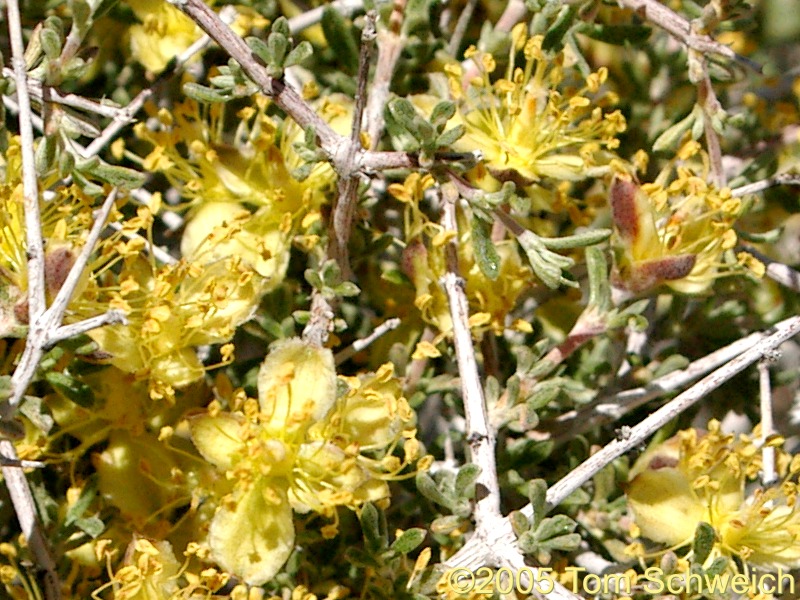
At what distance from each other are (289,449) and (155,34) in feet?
2.35

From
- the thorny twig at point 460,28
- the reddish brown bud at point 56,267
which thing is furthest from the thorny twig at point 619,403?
the reddish brown bud at point 56,267

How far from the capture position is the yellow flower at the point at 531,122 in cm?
161

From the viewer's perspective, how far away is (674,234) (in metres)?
1.60

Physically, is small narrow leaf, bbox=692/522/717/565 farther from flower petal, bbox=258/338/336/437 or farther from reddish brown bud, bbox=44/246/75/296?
reddish brown bud, bbox=44/246/75/296

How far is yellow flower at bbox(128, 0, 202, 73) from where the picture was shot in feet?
5.62

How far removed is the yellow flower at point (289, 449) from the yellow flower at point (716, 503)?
1.27ft

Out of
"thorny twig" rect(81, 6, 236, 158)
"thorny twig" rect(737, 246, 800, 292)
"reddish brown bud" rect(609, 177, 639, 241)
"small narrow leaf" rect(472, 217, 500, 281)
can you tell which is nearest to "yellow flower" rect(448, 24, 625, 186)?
"reddish brown bud" rect(609, 177, 639, 241)

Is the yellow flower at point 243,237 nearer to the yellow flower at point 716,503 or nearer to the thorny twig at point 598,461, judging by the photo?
the thorny twig at point 598,461

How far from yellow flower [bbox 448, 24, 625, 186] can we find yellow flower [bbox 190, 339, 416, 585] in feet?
1.31

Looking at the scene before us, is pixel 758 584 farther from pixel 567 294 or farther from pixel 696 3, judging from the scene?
pixel 696 3

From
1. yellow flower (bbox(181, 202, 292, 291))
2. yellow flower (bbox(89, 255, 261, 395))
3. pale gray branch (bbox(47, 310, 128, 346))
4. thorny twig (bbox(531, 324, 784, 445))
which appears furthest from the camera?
thorny twig (bbox(531, 324, 784, 445))

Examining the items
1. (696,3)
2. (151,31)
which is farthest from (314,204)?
(696,3)

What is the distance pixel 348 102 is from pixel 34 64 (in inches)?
18.0

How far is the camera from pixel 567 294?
178cm
